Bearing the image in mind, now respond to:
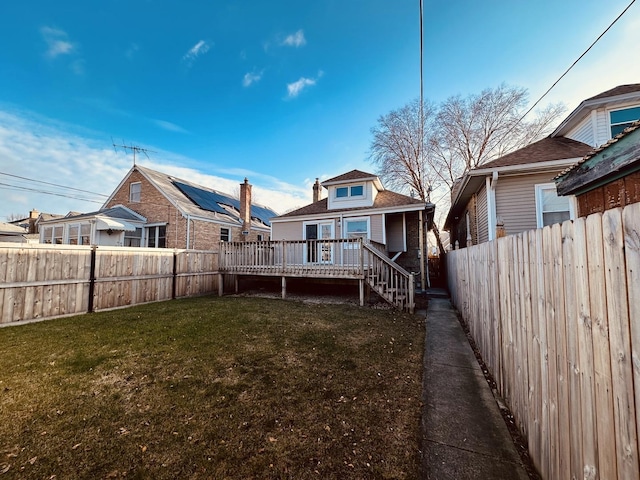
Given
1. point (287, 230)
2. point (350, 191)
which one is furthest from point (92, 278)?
point (350, 191)

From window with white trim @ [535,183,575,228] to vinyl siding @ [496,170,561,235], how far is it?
0.42 feet

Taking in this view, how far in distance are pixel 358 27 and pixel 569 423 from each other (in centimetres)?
1194

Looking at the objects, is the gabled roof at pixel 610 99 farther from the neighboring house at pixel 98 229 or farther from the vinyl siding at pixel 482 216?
the neighboring house at pixel 98 229

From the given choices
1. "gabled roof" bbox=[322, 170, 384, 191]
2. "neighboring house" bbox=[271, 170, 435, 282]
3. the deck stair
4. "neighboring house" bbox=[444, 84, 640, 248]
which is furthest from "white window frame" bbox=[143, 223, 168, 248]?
"neighboring house" bbox=[444, 84, 640, 248]

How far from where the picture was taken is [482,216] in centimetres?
992

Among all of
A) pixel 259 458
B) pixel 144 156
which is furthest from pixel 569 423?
pixel 144 156

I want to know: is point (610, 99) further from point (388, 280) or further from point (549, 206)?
point (388, 280)

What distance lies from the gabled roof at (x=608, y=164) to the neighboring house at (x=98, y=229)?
60.5 ft

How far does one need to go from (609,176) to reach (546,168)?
4.86m

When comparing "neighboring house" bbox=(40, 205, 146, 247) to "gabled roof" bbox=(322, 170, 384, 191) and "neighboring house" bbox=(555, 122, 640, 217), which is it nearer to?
"gabled roof" bbox=(322, 170, 384, 191)

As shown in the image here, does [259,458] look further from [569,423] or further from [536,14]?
[536,14]

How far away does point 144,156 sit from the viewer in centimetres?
1722

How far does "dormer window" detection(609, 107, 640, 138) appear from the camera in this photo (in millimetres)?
7680

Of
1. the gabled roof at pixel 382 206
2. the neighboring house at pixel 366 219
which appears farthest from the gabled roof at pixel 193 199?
the gabled roof at pixel 382 206
